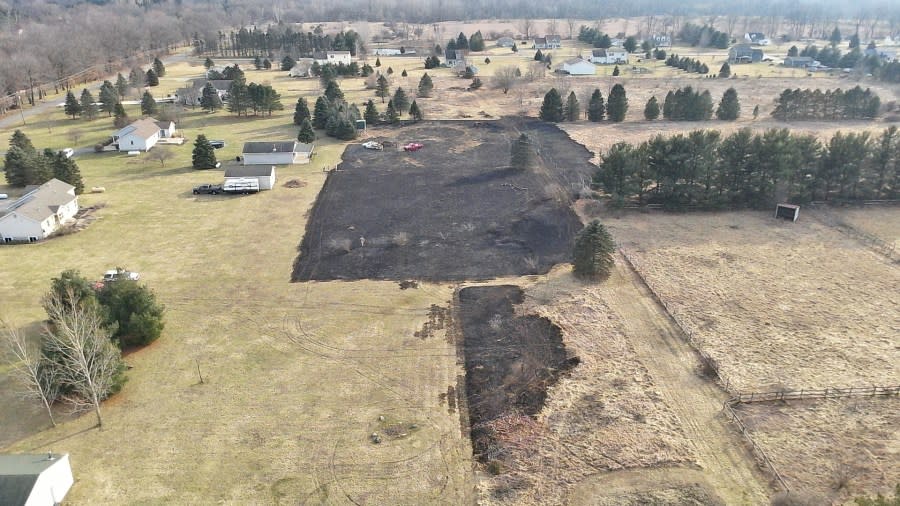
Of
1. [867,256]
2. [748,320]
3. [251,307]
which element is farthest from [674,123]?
[251,307]

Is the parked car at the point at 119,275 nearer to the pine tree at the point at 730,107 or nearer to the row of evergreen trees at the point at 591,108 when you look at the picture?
the row of evergreen trees at the point at 591,108

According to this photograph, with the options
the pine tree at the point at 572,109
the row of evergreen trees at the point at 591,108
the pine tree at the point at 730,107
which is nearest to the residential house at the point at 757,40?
the pine tree at the point at 730,107

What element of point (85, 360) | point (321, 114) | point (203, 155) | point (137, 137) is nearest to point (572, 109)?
point (321, 114)

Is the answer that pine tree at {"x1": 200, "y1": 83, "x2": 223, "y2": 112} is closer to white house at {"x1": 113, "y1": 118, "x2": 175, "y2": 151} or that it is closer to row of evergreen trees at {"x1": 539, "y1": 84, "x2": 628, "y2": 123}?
white house at {"x1": 113, "y1": 118, "x2": 175, "y2": 151}

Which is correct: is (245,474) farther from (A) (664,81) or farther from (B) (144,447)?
(A) (664,81)

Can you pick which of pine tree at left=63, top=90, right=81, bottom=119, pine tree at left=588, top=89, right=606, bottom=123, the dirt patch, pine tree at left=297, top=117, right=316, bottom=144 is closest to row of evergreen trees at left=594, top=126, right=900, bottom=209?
the dirt patch

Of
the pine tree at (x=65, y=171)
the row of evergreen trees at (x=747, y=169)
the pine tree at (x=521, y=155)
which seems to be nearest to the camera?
the row of evergreen trees at (x=747, y=169)
